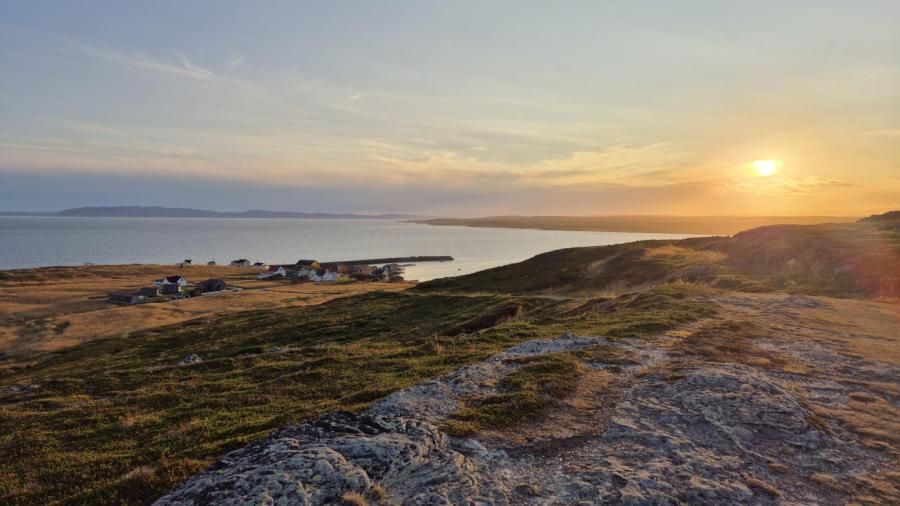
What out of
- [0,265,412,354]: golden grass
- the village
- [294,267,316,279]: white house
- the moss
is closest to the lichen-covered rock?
the moss

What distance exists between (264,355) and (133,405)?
986cm

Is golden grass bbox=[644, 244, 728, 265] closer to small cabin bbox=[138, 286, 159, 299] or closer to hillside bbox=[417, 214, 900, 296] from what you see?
hillside bbox=[417, 214, 900, 296]

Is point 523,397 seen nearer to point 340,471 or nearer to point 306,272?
point 340,471

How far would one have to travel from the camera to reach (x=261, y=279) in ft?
437

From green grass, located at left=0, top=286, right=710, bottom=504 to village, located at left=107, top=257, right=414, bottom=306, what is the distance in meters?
62.3

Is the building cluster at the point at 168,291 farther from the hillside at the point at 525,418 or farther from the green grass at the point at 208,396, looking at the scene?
the hillside at the point at 525,418

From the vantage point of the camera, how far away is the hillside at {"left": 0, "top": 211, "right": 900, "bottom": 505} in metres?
8.34

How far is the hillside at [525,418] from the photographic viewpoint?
27.3ft

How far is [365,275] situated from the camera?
440ft

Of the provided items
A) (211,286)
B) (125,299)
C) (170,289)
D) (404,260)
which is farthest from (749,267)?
(404,260)

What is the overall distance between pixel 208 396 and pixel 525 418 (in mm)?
13526

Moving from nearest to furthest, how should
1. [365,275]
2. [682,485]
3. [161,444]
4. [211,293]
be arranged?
[682,485], [161,444], [211,293], [365,275]

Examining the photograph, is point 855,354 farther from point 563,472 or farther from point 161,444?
point 161,444

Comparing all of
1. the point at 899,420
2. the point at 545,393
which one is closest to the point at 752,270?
the point at 899,420
